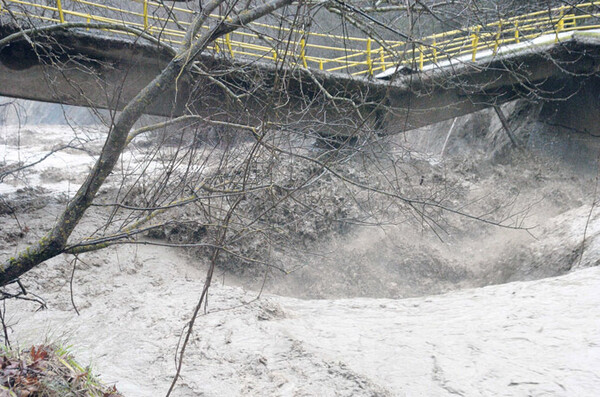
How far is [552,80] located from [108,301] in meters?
12.0

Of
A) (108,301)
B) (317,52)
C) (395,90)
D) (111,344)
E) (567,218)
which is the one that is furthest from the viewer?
(317,52)

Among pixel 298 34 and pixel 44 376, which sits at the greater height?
pixel 298 34

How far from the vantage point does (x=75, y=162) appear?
1482cm

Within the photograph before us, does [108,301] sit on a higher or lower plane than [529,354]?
lower

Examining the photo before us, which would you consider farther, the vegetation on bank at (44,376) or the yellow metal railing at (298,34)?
the yellow metal railing at (298,34)

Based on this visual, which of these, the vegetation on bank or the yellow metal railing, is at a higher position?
the yellow metal railing

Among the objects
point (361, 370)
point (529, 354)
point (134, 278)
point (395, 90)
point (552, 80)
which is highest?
point (552, 80)

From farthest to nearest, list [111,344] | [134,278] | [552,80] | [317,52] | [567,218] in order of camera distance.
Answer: [317,52] < [552,80] < [567,218] < [134,278] < [111,344]

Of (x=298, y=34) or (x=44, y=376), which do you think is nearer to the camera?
(x=44, y=376)

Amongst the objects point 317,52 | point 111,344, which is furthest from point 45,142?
point 111,344

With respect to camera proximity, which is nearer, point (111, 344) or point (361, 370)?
point (361, 370)

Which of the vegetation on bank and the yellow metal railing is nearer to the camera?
the vegetation on bank

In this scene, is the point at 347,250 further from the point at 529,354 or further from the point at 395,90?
A: the point at 529,354

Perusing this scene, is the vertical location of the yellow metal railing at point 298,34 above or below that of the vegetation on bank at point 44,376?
above
